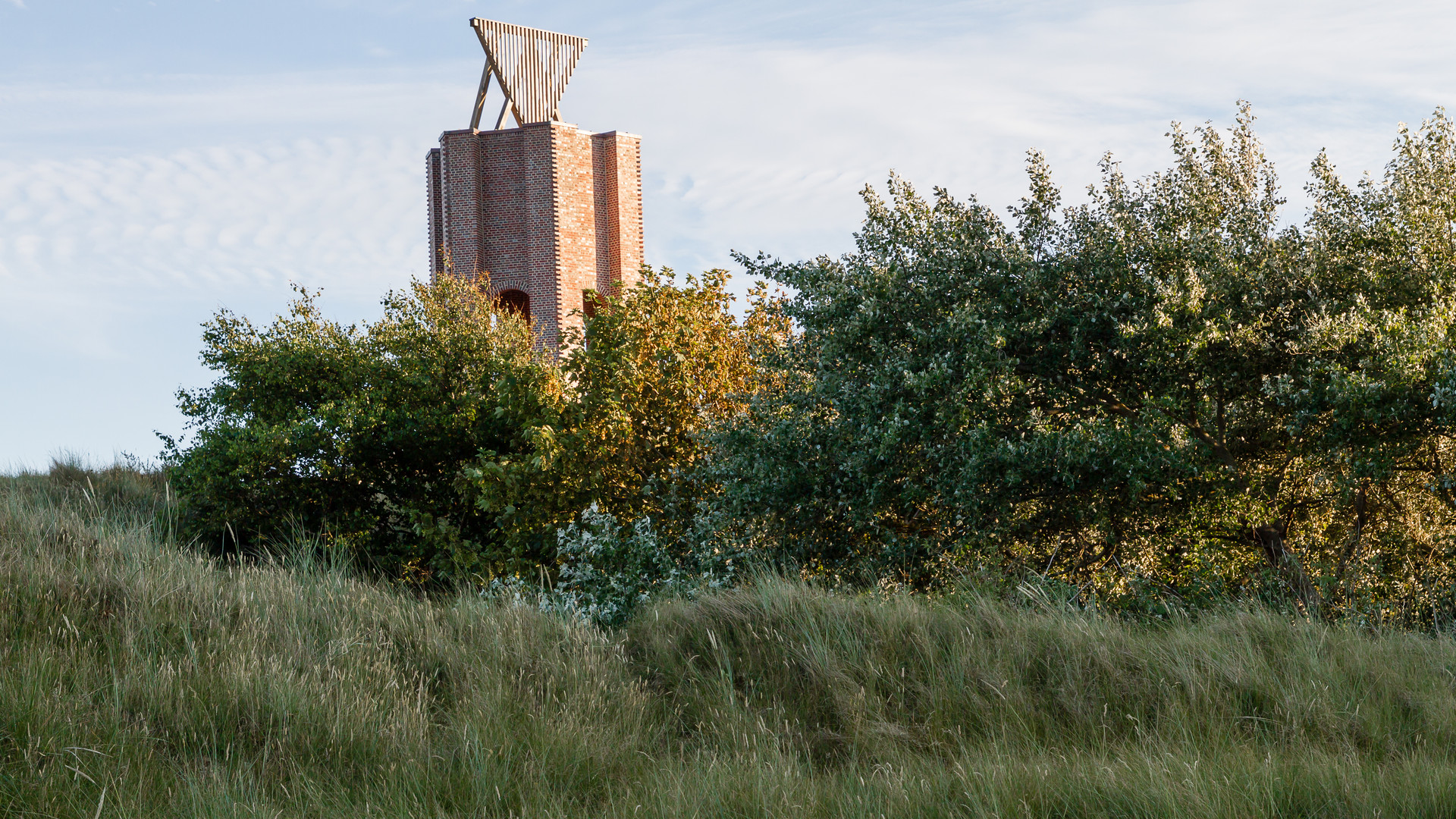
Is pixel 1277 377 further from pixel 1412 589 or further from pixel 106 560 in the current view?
pixel 106 560

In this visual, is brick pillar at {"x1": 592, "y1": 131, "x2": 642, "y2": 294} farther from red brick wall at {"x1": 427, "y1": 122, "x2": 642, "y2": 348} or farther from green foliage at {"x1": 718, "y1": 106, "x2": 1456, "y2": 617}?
green foliage at {"x1": 718, "y1": 106, "x2": 1456, "y2": 617}

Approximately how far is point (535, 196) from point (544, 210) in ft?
1.77

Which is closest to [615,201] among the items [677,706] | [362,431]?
[362,431]

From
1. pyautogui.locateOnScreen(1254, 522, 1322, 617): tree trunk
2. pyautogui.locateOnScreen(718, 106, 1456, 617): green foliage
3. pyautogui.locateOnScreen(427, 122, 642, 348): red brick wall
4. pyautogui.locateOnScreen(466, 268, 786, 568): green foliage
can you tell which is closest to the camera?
pyautogui.locateOnScreen(1254, 522, 1322, 617): tree trunk

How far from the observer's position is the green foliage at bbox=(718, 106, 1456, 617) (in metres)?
8.98

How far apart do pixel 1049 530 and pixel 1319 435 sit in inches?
100

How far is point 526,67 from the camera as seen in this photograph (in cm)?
3316

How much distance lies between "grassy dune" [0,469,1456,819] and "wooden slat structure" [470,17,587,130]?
27590 mm

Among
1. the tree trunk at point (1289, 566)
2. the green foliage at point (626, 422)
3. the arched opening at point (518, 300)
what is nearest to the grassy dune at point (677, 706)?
the tree trunk at point (1289, 566)

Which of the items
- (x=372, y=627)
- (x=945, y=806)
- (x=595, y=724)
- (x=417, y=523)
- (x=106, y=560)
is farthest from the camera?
(x=417, y=523)

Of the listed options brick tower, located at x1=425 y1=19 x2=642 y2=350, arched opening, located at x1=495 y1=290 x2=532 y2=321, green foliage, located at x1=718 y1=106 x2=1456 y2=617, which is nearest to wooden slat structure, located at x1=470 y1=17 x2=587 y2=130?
brick tower, located at x1=425 y1=19 x2=642 y2=350

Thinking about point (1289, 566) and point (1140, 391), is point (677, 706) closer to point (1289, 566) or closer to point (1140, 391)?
point (1140, 391)

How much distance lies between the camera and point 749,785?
14.6 feet

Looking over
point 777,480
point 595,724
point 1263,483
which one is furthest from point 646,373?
point 595,724
